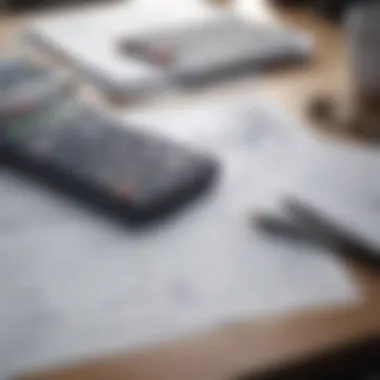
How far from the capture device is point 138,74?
3.10 ft

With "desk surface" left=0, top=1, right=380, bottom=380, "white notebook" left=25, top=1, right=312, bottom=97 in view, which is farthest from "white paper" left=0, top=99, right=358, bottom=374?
"white notebook" left=25, top=1, right=312, bottom=97

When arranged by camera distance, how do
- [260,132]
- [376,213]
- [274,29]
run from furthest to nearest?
1. [274,29]
2. [260,132]
3. [376,213]

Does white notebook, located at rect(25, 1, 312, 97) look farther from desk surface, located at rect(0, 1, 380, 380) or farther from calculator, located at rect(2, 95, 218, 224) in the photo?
desk surface, located at rect(0, 1, 380, 380)

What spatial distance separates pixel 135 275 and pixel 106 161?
12 cm

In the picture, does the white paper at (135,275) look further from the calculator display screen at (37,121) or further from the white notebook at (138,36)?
the white notebook at (138,36)

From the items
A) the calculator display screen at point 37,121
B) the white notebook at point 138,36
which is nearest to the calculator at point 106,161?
the calculator display screen at point 37,121

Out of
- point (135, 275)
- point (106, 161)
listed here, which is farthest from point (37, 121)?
point (135, 275)

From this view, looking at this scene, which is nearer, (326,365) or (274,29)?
(326,365)

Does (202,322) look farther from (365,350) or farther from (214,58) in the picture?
(214,58)

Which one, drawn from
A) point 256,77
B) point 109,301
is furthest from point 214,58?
point 109,301

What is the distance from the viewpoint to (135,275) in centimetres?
65

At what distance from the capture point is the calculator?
71 cm

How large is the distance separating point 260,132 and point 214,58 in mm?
149

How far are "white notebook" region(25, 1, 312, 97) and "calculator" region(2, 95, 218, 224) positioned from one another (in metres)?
0.12
